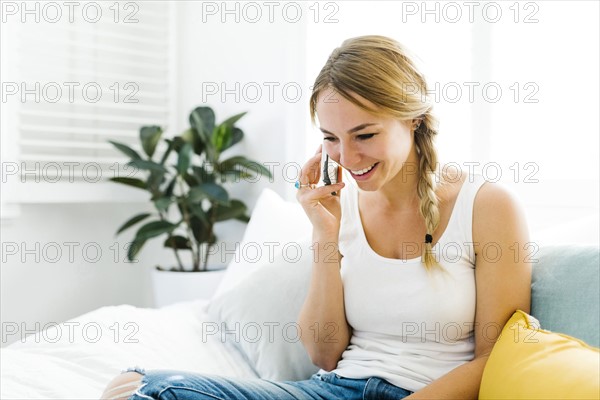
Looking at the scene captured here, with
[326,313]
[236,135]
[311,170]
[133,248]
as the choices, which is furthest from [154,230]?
[326,313]

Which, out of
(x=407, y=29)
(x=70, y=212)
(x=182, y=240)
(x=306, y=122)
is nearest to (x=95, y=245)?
(x=70, y=212)

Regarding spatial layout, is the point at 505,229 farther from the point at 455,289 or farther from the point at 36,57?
the point at 36,57

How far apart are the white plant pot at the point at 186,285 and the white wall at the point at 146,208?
0.92 feet

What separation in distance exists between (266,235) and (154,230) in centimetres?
74

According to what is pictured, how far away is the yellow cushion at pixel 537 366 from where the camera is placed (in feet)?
3.41

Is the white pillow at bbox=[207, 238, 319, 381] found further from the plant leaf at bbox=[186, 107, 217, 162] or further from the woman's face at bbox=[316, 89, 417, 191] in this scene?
the plant leaf at bbox=[186, 107, 217, 162]

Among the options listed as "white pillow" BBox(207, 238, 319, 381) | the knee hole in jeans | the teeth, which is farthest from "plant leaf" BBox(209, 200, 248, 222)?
the knee hole in jeans

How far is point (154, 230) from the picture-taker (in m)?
2.67

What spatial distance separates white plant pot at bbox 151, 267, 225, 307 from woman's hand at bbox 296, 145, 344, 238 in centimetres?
114

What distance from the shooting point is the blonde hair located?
1388 millimetres

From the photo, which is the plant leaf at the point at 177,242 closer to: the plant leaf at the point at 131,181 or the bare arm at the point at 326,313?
the plant leaf at the point at 131,181

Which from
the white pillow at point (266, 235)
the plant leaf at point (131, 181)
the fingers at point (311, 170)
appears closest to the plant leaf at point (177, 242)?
the plant leaf at point (131, 181)

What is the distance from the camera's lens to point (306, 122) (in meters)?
2.65

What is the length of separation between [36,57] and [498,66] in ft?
5.76
